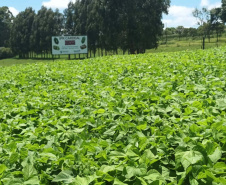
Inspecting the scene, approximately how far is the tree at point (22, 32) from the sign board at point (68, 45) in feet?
143

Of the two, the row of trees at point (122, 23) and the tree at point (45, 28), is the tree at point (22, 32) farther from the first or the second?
the row of trees at point (122, 23)

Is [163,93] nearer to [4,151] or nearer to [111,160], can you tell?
[111,160]

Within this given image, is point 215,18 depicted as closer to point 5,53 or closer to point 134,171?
point 5,53

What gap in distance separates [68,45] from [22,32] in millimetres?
48702

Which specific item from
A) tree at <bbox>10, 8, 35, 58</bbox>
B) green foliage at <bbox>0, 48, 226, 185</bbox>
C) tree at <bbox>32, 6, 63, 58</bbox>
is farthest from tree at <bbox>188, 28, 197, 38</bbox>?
green foliage at <bbox>0, 48, 226, 185</bbox>

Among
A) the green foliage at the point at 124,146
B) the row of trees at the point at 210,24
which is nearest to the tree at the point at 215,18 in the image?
the row of trees at the point at 210,24

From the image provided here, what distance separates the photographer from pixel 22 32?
7150 cm

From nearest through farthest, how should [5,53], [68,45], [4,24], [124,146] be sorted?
[124,146]
[68,45]
[5,53]
[4,24]

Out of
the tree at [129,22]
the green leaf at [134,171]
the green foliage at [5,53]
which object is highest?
the tree at [129,22]

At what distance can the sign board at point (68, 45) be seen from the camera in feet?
90.6

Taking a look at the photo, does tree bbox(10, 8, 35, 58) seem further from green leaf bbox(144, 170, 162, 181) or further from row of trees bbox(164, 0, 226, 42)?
green leaf bbox(144, 170, 162, 181)

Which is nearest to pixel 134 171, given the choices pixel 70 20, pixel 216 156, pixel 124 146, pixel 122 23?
pixel 124 146

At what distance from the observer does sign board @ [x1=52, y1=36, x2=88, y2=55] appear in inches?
1087

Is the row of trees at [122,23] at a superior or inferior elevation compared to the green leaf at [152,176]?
superior
